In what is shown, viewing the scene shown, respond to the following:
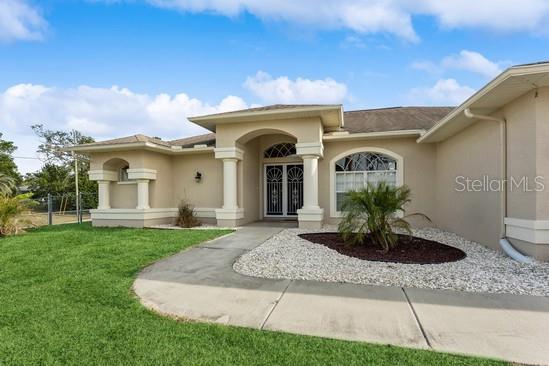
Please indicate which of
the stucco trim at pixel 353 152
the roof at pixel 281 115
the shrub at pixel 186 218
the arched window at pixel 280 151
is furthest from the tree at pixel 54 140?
the stucco trim at pixel 353 152

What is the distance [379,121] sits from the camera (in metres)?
12.5

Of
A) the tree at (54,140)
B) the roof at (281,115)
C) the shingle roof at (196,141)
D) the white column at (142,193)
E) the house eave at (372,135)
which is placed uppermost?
the tree at (54,140)

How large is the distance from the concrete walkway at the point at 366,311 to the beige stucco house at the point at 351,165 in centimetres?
296

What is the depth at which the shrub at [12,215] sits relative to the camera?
9609mm

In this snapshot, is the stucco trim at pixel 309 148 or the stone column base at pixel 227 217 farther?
the stone column base at pixel 227 217

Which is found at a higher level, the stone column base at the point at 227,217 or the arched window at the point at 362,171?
the arched window at the point at 362,171

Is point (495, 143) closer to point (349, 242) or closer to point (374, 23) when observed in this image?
point (349, 242)

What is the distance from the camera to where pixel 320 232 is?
9336 millimetres

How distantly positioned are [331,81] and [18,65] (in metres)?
13.9

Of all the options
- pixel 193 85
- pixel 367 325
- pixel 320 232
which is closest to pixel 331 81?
pixel 193 85

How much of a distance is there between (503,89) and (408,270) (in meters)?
3.85

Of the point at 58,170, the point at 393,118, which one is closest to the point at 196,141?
the point at 393,118

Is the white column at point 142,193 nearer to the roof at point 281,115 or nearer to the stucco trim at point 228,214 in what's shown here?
the stucco trim at point 228,214

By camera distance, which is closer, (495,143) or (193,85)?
(495,143)
